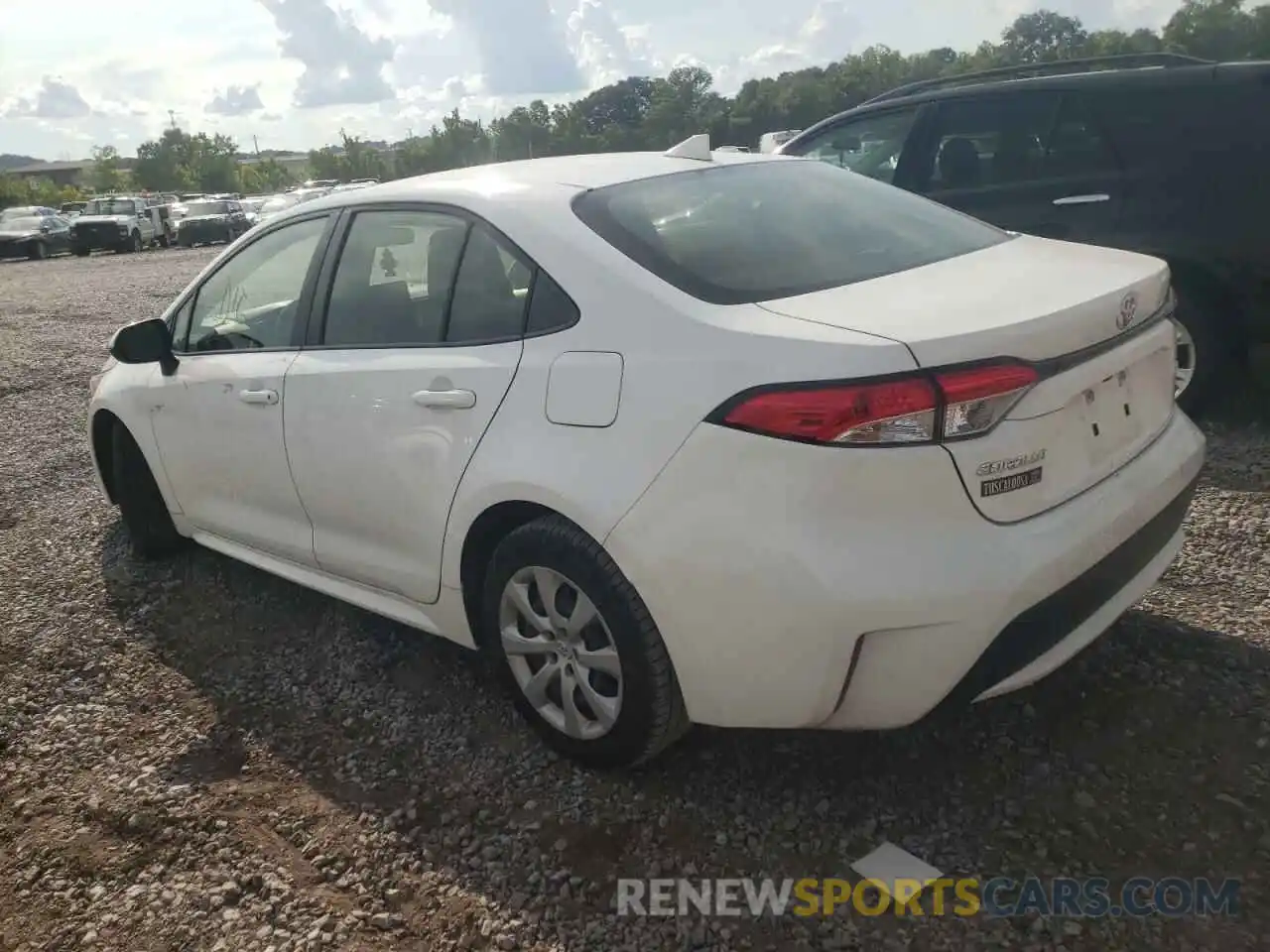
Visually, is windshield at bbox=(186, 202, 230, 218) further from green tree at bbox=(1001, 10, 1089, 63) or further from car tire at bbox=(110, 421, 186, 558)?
green tree at bbox=(1001, 10, 1089, 63)

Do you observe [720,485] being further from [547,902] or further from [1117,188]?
[1117,188]

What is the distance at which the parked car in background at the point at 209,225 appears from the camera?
31656mm

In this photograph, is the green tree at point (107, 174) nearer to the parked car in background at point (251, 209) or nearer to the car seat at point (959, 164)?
the parked car in background at point (251, 209)

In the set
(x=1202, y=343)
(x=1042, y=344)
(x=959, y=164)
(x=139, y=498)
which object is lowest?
(x=1202, y=343)

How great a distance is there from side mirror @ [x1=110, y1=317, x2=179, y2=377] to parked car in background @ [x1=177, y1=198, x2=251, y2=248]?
2922cm

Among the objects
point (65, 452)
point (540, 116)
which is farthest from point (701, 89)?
point (65, 452)

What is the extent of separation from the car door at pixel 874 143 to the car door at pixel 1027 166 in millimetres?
118

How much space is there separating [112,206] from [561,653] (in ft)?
117

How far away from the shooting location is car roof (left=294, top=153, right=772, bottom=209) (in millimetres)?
3105

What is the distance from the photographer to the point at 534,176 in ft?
10.5

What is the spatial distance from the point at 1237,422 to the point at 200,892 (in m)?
5.05

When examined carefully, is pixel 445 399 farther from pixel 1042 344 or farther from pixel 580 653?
pixel 1042 344

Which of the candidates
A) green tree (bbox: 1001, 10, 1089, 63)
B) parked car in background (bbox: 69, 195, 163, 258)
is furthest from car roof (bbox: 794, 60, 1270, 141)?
green tree (bbox: 1001, 10, 1089, 63)

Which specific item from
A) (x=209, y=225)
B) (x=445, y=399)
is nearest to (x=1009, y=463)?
(x=445, y=399)
